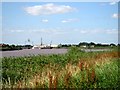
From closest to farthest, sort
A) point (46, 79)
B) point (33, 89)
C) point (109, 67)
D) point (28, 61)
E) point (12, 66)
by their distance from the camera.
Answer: point (33, 89) → point (46, 79) → point (109, 67) → point (12, 66) → point (28, 61)

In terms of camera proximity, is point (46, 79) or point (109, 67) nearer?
point (46, 79)

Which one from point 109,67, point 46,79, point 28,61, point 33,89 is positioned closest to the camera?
point 33,89

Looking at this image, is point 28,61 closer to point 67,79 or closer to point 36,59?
point 36,59

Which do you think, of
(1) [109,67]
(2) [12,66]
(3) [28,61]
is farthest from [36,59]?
(1) [109,67]

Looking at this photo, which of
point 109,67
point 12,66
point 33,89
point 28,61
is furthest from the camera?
point 28,61

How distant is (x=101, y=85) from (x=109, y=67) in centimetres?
289

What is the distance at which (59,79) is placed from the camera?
11438 millimetres

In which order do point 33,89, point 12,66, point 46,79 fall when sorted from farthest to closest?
point 12,66 → point 46,79 → point 33,89

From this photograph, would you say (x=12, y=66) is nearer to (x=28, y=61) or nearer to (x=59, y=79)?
(x=28, y=61)

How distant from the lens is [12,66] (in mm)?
23156

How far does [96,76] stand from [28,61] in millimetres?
15196

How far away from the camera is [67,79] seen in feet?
36.0

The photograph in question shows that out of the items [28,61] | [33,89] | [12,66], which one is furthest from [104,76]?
[28,61]

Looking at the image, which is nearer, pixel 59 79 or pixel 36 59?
pixel 59 79
